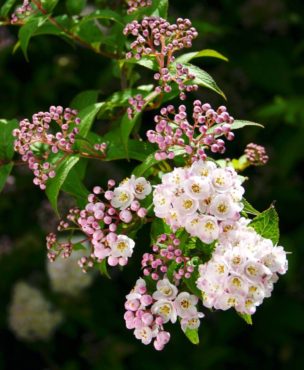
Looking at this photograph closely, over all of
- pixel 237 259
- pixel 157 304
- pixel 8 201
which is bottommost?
pixel 8 201

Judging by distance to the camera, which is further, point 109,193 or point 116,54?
point 116,54

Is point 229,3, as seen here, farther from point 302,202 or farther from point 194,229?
point 194,229

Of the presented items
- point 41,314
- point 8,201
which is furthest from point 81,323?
point 8,201

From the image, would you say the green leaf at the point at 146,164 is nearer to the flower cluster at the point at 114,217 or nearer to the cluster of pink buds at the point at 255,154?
the flower cluster at the point at 114,217

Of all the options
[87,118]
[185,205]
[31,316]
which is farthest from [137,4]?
[31,316]

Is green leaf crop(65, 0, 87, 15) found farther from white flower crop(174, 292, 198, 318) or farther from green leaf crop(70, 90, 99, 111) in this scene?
white flower crop(174, 292, 198, 318)

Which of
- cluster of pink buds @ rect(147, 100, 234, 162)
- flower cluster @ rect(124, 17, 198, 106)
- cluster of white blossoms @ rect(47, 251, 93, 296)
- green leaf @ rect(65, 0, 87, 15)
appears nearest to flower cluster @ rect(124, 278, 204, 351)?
cluster of pink buds @ rect(147, 100, 234, 162)

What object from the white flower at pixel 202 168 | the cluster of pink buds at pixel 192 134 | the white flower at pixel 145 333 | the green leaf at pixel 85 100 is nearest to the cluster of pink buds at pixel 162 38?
the cluster of pink buds at pixel 192 134
